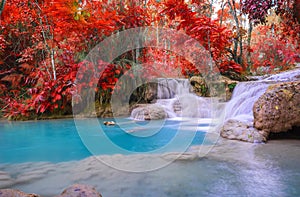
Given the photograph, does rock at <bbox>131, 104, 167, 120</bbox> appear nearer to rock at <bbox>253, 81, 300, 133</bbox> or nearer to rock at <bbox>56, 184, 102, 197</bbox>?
rock at <bbox>253, 81, 300, 133</bbox>

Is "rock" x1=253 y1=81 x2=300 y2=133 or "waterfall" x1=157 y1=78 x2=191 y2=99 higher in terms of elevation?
"waterfall" x1=157 y1=78 x2=191 y2=99

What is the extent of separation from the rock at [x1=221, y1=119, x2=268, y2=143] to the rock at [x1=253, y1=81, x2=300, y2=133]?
0.38 feet

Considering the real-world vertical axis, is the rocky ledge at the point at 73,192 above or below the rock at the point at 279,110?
below

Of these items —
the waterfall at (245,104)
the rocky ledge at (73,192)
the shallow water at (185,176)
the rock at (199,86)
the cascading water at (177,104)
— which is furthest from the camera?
the rock at (199,86)

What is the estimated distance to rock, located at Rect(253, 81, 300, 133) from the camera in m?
3.09

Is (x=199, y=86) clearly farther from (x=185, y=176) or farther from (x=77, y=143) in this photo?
(x=185, y=176)

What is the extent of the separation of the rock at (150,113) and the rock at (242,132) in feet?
9.03

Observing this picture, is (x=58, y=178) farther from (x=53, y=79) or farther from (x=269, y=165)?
(x=53, y=79)

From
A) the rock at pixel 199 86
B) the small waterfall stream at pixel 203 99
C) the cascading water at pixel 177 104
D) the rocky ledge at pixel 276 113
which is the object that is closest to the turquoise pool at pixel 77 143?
the rocky ledge at pixel 276 113

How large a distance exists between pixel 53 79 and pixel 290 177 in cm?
641

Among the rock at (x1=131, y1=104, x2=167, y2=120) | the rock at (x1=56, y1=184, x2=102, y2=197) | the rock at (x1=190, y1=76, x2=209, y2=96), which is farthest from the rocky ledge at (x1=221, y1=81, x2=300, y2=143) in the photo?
the rock at (x1=190, y1=76, x2=209, y2=96)

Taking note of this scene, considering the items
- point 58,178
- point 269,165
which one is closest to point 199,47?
point 269,165

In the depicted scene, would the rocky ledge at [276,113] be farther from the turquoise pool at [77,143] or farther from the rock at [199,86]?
the rock at [199,86]

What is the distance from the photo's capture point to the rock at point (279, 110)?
10.2ft
